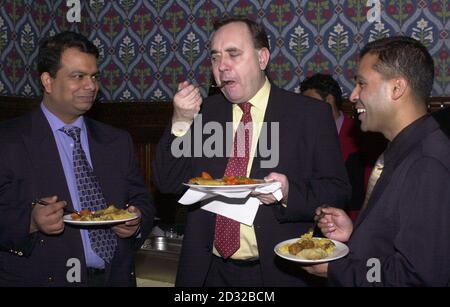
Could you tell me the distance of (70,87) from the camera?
2.57 metres

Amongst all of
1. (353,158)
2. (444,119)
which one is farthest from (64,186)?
(353,158)

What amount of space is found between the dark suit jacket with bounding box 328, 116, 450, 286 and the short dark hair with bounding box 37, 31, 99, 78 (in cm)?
161

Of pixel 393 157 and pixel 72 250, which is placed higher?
pixel 393 157

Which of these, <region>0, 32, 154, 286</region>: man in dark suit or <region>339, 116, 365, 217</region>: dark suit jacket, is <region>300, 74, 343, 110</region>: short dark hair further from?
<region>0, 32, 154, 286</region>: man in dark suit

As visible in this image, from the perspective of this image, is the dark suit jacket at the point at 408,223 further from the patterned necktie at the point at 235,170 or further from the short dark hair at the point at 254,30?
the short dark hair at the point at 254,30

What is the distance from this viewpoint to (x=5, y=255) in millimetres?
2330

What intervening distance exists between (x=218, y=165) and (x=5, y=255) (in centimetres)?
102

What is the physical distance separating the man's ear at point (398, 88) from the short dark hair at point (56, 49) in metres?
1.50

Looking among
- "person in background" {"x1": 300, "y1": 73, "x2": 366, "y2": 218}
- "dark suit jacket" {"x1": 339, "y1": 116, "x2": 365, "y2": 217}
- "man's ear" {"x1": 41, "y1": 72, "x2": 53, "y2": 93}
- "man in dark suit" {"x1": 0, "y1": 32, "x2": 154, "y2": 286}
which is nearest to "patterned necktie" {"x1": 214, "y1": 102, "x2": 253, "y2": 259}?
"man in dark suit" {"x1": 0, "y1": 32, "x2": 154, "y2": 286}

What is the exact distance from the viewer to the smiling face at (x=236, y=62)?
2.45 m

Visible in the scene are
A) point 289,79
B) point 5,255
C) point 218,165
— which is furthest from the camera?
point 289,79

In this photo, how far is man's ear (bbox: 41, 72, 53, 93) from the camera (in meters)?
2.61

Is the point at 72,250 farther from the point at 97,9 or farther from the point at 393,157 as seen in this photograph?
the point at 97,9
